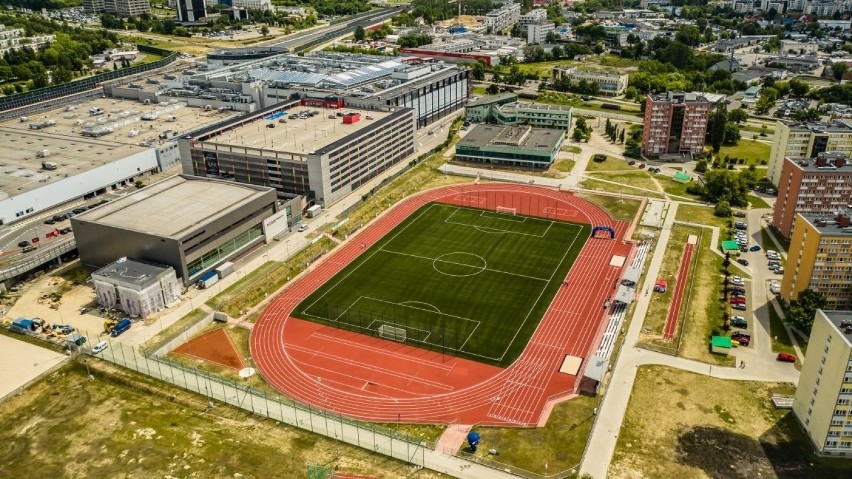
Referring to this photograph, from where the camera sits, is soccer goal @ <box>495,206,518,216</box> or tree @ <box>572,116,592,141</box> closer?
soccer goal @ <box>495,206,518,216</box>

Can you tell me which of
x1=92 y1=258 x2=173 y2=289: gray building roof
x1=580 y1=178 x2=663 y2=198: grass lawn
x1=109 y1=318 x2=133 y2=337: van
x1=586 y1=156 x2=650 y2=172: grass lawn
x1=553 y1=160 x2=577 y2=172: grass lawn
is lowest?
x1=109 y1=318 x2=133 y2=337: van

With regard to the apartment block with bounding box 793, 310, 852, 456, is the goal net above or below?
below

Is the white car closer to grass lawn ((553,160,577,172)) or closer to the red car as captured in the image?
the red car

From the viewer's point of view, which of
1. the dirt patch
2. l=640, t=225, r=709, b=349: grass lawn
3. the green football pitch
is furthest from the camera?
the green football pitch

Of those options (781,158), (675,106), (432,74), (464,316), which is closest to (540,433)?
(464,316)

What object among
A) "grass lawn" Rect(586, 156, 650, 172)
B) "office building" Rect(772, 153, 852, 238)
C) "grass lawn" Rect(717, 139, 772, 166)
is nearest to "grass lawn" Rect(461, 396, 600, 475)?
"office building" Rect(772, 153, 852, 238)

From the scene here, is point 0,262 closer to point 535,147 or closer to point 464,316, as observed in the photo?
point 464,316

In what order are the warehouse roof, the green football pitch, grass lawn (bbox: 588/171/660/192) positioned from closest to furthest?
the green football pitch
the warehouse roof
grass lawn (bbox: 588/171/660/192)
